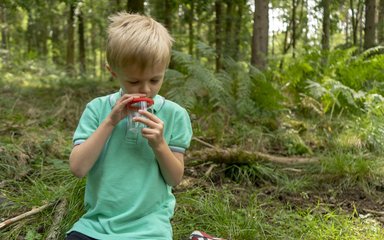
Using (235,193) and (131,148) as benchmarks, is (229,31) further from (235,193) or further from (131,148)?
(131,148)

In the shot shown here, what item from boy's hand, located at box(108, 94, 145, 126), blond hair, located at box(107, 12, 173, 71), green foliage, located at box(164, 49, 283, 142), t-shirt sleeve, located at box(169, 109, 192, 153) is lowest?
green foliage, located at box(164, 49, 283, 142)

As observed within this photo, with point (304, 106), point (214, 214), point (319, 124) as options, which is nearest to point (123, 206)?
point (214, 214)

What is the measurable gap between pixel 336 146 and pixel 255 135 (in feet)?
2.71

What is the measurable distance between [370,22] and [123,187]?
654 cm

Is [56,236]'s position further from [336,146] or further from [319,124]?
[319,124]

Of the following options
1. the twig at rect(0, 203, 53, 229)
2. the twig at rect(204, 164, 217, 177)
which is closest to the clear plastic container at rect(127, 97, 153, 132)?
the twig at rect(0, 203, 53, 229)

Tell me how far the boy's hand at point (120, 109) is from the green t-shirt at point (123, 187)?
4.3 inches

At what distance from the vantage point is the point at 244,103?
5.27 meters

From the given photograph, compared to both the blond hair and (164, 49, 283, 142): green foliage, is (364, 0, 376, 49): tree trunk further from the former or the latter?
the blond hair

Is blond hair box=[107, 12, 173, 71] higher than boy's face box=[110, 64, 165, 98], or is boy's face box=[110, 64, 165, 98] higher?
blond hair box=[107, 12, 173, 71]

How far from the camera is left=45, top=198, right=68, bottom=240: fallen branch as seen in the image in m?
2.44

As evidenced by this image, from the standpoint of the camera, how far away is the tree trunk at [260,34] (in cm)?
603

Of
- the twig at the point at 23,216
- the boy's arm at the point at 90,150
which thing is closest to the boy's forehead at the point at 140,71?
the boy's arm at the point at 90,150

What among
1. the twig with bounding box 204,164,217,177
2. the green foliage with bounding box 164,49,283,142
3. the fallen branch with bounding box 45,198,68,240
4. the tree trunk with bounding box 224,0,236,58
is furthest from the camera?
the tree trunk with bounding box 224,0,236,58
